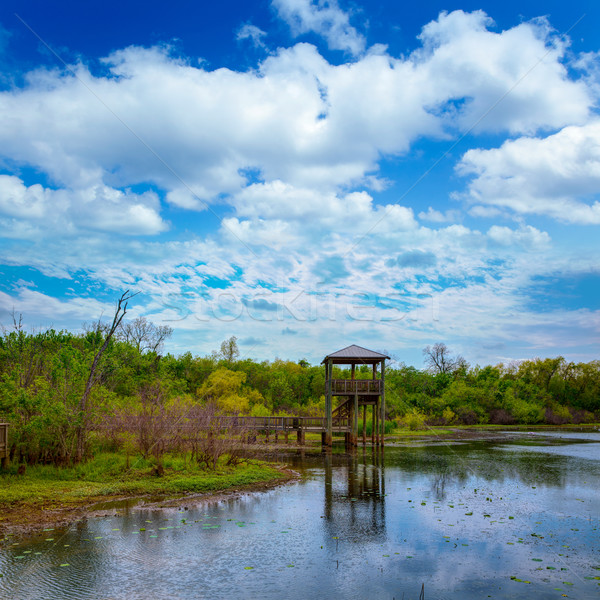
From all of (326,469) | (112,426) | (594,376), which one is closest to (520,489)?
(326,469)

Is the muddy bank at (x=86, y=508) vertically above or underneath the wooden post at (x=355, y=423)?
underneath

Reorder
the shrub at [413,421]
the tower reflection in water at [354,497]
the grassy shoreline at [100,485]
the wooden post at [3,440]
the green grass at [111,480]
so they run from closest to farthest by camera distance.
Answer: the tower reflection in water at [354,497] → the grassy shoreline at [100,485] → the green grass at [111,480] → the wooden post at [3,440] → the shrub at [413,421]

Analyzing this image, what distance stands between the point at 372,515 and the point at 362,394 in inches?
813

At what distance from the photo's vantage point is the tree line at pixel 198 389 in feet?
62.3

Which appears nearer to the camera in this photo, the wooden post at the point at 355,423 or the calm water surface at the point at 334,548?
the calm water surface at the point at 334,548

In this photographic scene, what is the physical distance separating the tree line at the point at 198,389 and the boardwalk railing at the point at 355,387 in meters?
6.73

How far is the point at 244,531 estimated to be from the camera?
12406 millimetres

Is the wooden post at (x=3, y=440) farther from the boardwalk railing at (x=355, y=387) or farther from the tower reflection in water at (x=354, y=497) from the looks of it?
the boardwalk railing at (x=355, y=387)

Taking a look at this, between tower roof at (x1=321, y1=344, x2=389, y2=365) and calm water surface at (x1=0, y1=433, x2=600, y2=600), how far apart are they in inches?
618

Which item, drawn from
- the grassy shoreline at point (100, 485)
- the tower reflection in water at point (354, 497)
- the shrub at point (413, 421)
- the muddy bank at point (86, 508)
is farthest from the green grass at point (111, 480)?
the shrub at point (413, 421)

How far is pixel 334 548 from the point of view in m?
11.1

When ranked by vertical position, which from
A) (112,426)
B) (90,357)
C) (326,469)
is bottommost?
(326,469)

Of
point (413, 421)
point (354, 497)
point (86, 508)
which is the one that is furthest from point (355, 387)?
point (413, 421)

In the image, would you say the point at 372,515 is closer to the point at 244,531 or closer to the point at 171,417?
the point at 244,531
